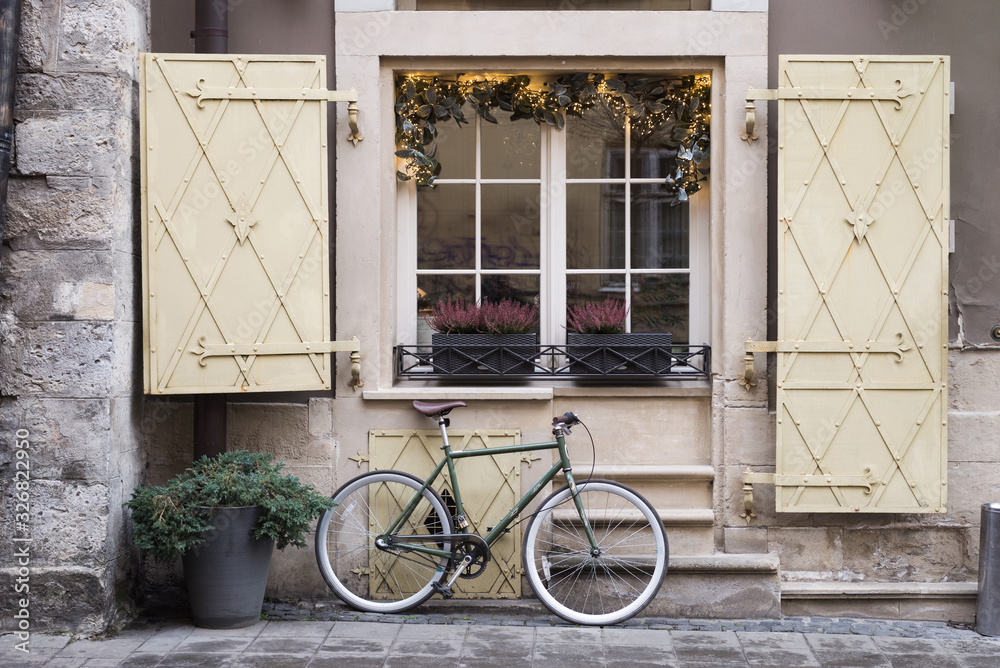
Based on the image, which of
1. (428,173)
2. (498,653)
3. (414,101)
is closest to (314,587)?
(498,653)

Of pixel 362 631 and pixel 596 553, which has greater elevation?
pixel 596 553

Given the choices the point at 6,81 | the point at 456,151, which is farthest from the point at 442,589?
the point at 6,81

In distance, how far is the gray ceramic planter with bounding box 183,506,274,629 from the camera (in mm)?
4695

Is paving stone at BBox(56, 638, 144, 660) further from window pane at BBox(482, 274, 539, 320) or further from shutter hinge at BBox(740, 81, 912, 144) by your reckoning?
shutter hinge at BBox(740, 81, 912, 144)

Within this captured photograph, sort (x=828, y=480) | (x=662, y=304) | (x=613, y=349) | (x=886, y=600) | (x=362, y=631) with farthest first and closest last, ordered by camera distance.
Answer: (x=662, y=304) → (x=613, y=349) → (x=886, y=600) → (x=828, y=480) → (x=362, y=631)

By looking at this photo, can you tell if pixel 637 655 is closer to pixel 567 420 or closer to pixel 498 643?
pixel 498 643

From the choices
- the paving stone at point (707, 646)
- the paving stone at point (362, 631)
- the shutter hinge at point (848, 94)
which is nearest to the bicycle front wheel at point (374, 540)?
the paving stone at point (362, 631)

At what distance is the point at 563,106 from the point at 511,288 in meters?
1.11

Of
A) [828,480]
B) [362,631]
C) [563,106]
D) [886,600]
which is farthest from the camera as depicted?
[563,106]

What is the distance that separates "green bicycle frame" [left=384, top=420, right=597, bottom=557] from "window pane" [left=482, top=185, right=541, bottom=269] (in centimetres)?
115

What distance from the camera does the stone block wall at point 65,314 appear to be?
4.69m

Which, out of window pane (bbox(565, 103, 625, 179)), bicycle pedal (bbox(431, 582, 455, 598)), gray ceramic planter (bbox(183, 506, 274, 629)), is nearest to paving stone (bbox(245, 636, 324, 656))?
gray ceramic planter (bbox(183, 506, 274, 629))

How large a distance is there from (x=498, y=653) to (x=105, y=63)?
3555 mm

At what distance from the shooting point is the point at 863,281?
5.04 metres
